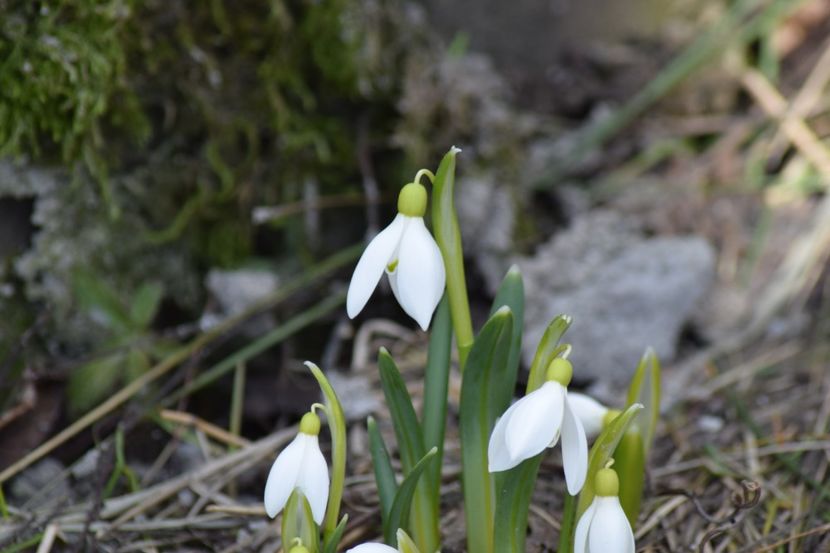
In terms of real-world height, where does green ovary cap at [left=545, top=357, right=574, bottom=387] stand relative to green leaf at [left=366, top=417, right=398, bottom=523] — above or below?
above

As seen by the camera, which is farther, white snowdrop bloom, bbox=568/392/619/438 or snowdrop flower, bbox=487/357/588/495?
white snowdrop bloom, bbox=568/392/619/438

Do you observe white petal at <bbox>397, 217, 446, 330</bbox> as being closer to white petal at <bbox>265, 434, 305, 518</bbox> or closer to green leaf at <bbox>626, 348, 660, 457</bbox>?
white petal at <bbox>265, 434, 305, 518</bbox>

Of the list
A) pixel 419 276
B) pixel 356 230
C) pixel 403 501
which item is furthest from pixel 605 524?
pixel 356 230

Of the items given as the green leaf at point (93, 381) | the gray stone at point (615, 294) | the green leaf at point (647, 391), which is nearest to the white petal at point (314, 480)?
the green leaf at point (647, 391)

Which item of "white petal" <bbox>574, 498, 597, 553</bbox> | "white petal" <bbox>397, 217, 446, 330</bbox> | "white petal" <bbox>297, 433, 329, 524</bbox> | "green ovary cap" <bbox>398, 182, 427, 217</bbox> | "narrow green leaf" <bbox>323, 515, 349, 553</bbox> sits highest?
"green ovary cap" <bbox>398, 182, 427, 217</bbox>

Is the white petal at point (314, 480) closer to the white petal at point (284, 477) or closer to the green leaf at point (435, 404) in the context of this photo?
the white petal at point (284, 477)

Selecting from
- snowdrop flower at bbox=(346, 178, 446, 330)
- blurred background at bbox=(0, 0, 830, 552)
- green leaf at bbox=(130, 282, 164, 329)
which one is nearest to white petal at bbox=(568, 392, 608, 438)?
blurred background at bbox=(0, 0, 830, 552)

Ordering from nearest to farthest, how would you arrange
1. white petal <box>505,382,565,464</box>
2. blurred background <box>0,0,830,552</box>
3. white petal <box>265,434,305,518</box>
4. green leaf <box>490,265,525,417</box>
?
1. white petal <box>505,382,565,464</box>
2. white petal <box>265,434,305,518</box>
3. green leaf <box>490,265,525,417</box>
4. blurred background <box>0,0,830,552</box>

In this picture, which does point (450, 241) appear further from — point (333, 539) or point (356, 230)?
point (356, 230)
